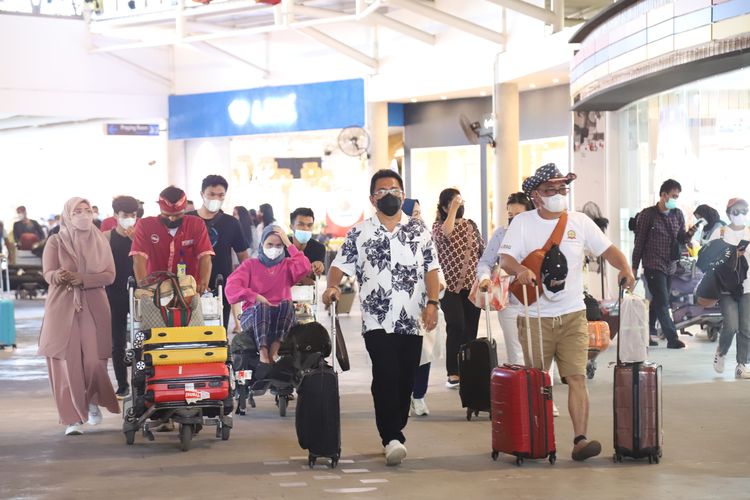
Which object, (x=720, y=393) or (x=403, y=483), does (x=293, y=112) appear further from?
(x=403, y=483)

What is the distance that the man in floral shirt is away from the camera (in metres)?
7.79

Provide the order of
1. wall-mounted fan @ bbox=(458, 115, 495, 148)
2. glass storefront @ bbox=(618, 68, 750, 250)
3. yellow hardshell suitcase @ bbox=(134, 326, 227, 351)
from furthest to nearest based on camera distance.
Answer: wall-mounted fan @ bbox=(458, 115, 495, 148) → glass storefront @ bbox=(618, 68, 750, 250) → yellow hardshell suitcase @ bbox=(134, 326, 227, 351)

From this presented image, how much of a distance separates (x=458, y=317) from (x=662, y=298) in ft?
14.8

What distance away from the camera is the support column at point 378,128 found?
29.1m

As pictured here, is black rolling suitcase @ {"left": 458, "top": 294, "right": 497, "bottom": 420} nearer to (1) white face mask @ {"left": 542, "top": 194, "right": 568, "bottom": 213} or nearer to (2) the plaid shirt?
(1) white face mask @ {"left": 542, "top": 194, "right": 568, "bottom": 213}

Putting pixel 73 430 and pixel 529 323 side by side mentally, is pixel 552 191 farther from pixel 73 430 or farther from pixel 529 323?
pixel 73 430

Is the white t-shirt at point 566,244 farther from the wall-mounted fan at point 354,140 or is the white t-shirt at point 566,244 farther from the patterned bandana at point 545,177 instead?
the wall-mounted fan at point 354,140

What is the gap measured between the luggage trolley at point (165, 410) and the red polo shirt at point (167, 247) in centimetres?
44

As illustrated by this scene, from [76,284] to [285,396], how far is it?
72.3 inches

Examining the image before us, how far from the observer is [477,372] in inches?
372

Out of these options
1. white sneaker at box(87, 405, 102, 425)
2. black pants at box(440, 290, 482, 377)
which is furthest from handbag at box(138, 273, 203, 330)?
black pants at box(440, 290, 482, 377)

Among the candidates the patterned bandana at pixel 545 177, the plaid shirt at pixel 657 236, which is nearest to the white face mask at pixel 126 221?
the patterned bandana at pixel 545 177

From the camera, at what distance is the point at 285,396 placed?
1004cm

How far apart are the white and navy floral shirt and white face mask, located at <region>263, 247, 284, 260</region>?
7.43ft
